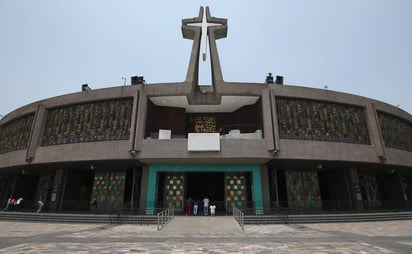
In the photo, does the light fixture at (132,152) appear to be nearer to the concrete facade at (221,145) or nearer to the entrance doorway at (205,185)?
the concrete facade at (221,145)

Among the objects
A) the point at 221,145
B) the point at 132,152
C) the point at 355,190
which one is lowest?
the point at 355,190

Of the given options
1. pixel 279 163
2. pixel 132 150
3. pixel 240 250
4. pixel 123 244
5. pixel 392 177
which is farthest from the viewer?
pixel 392 177

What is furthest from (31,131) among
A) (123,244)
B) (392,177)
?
(392,177)

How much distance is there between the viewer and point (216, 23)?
78.8 ft

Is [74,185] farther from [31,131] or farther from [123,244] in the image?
[123,244]

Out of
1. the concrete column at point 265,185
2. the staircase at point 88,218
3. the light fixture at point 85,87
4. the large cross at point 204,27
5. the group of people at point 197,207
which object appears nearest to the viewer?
the staircase at point 88,218

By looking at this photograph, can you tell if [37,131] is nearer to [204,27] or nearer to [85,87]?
[85,87]

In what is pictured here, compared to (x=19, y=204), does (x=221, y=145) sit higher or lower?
higher

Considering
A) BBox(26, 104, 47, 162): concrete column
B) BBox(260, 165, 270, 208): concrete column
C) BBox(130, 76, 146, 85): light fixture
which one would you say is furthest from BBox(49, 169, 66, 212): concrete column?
BBox(260, 165, 270, 208): concrete column

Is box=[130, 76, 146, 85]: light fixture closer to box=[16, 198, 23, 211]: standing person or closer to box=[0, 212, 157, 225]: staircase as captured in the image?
box=[0, 212, 157, 225]: staircase

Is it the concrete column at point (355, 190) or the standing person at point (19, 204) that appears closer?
the concrete column at point (355, 190)

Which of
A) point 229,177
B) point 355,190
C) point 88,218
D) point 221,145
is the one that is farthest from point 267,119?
point 88,218

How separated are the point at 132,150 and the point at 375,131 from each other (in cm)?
2226

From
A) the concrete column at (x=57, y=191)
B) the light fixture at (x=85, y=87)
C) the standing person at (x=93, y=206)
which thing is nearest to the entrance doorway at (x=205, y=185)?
the standing person at (x=93, y=206)
